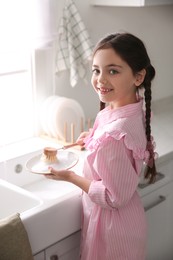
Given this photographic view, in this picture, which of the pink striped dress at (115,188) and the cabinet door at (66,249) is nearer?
the pink striped dress at (115,188)

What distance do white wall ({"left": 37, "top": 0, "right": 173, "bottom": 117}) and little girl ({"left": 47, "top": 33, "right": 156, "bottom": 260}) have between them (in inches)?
24.7

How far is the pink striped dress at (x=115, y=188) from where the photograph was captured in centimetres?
116

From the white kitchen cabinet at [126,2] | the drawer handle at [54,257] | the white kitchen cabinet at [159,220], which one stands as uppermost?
the white kitchen cabinet at [126,2]

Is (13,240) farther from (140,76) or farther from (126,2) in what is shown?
(126,2)

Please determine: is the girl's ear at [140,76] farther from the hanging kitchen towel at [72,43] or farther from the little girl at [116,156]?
the hanging kitchen towel at [72,43]

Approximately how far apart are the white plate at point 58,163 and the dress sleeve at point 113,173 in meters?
0.21

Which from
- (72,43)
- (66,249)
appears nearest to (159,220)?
(66,249)

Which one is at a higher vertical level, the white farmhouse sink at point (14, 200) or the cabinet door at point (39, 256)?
the white farmhouse sink at point (14, 200)

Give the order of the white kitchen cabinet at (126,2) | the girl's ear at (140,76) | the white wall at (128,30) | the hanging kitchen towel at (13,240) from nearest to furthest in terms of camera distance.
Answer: the hanging kitchen towel at (13,240), the girl's ear at (140,76), the white kitchen cabinet at (126,2), the white wall at (128,30)

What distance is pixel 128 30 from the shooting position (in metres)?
2.24

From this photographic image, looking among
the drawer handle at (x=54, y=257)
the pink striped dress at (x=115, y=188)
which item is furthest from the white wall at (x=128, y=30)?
the drawer handle at (x=54, y=257)

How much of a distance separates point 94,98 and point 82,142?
2.43 ft

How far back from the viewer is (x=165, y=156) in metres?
1.66

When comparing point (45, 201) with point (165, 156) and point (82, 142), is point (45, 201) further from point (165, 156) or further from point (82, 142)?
point (165, 156)
